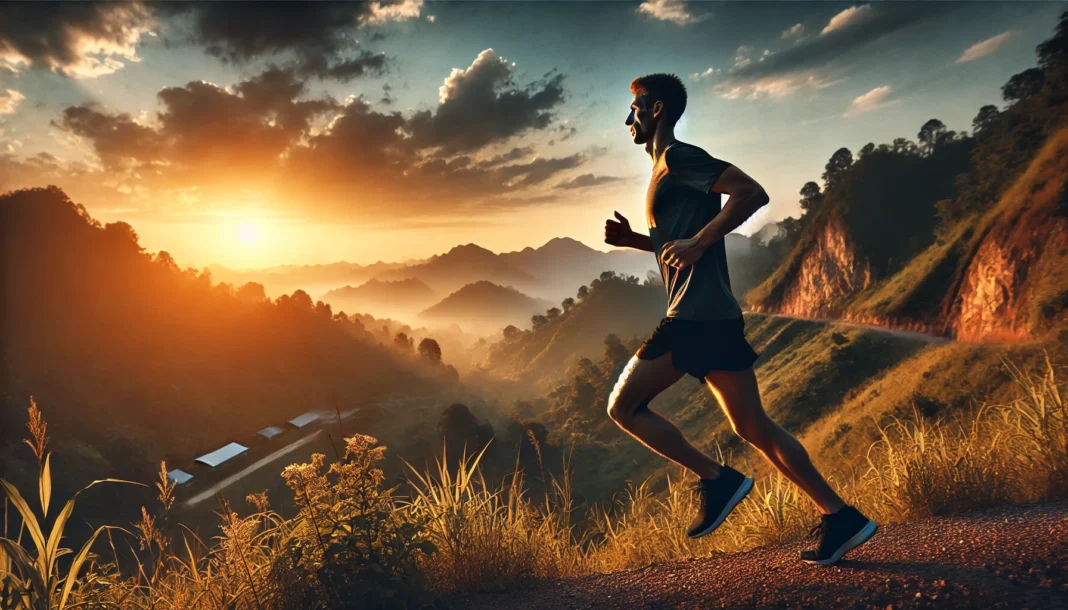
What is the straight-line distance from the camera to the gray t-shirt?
2734mm

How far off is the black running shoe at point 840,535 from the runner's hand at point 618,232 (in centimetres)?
182

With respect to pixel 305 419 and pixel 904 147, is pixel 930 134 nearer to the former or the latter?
pixel 904 147

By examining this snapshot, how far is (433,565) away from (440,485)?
0.67 m

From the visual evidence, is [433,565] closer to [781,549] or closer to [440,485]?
[440,485]

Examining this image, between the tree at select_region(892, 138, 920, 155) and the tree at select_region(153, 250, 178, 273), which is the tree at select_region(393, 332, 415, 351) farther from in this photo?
the tree at select_region(892, 138, 920, 155)

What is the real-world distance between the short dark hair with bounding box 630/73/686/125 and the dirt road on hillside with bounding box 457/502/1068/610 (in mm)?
2368

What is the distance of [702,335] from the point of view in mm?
2719

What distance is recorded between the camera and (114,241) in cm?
8931

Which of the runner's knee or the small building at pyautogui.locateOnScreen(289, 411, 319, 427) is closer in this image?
the runner's knee

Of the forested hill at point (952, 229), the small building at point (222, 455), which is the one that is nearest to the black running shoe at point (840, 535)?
the forested hill at point (952, 229)

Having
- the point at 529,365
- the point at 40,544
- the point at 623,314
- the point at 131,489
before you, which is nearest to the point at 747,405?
the point at 40,544

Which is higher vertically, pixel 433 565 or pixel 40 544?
pixel 40 544

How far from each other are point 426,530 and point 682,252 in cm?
212

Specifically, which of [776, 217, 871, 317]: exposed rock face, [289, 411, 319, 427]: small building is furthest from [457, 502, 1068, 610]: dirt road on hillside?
[289, 411, 319, 427]: small building
